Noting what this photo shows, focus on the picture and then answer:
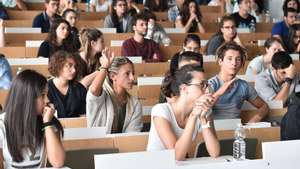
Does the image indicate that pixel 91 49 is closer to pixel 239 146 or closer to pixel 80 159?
pixel 80 159

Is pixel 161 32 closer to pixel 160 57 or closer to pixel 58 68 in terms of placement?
pixel 160 57

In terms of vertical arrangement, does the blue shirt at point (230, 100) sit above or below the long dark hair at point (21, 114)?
below

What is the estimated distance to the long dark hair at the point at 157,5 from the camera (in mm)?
9945

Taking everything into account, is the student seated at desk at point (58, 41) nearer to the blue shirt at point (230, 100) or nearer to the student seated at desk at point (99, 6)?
the blue shirt at point (230, 100)

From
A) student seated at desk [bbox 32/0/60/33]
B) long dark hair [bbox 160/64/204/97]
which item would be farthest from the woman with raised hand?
long dark hair [bbox 160/64/204/97]

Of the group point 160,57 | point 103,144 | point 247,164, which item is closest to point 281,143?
point 247,164

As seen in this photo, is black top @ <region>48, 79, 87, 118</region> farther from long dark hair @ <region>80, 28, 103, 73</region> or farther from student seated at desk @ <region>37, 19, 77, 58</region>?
student seated at desk @ <region>37, 19, 77, 58</region>

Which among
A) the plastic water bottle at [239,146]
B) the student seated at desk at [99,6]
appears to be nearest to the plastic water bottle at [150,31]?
the student seated at desk at [99,6]

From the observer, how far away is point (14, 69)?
605 centimetres

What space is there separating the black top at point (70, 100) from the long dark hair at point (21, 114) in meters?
1.58

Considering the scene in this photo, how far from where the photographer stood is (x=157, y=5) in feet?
32.8

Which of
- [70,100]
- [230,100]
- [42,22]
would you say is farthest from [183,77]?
[42,22]

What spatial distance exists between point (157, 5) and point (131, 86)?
225 inches

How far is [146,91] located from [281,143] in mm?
2600
